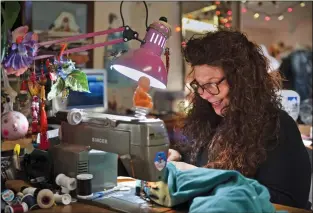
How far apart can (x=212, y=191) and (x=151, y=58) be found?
1.49 feet

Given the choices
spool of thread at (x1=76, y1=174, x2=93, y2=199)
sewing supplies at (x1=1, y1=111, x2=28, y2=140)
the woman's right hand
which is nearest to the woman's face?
the woman's right hand

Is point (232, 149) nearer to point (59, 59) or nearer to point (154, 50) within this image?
point (154, 50)

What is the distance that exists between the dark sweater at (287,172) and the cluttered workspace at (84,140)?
144mm

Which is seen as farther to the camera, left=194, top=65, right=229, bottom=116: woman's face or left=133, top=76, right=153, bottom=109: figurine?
left=194, top=65, right=229, bottom=116: woman's face

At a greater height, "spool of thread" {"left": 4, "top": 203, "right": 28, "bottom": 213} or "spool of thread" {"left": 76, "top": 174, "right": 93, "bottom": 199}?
"spool of thread" {"left": 76, "top": 174, "right": 93, "bottom": 199}

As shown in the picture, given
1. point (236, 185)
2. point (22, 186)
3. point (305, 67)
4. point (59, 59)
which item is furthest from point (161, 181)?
point (305, 67)

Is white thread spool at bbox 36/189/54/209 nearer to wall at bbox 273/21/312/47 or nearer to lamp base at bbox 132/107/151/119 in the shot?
A: lamp base at bbox 132/107/151/119

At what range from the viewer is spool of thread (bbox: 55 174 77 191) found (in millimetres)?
1471

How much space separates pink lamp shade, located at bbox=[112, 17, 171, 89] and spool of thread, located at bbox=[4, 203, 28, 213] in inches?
20.6

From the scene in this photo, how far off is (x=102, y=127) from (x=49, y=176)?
29cm

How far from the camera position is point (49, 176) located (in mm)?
1596

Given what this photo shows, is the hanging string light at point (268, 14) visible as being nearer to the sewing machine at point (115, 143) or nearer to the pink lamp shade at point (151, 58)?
the pink lamp shade at point (151, 58)

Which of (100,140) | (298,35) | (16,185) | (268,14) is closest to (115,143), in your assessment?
(100,140)

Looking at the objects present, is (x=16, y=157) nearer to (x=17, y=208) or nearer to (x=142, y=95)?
(x=17, y=208)
